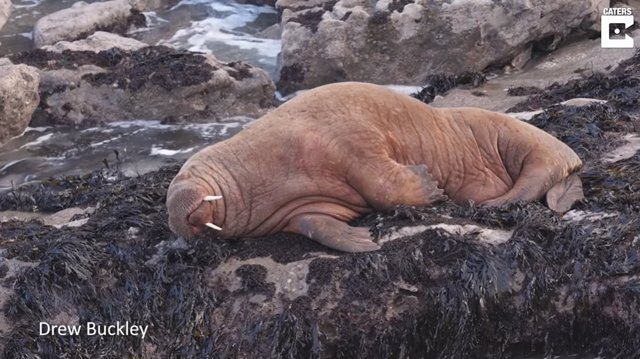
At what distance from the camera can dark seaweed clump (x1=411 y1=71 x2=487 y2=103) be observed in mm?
11453

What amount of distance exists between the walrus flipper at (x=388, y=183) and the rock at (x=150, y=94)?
230 inches

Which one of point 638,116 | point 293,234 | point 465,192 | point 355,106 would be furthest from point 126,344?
point 638,116

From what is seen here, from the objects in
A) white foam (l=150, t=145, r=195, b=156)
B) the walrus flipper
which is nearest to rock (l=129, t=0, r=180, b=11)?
white foam (l=150, t=145, r=195, b=156)

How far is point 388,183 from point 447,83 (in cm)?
583

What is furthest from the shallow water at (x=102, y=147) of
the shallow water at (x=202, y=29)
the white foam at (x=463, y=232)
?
the white foam at (x=463, y=232)

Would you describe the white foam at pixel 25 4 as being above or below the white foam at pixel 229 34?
above

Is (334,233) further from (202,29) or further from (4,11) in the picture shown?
(4,11)

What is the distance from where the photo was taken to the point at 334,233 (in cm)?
588

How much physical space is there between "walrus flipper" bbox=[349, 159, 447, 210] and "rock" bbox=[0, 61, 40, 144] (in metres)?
6.41

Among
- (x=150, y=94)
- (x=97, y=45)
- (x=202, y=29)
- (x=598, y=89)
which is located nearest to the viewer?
(x=598, y=89)

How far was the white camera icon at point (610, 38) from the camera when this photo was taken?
11.8m

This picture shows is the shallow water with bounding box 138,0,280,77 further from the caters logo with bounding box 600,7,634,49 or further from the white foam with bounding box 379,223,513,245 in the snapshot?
the white foam with bounding box 379,223,513,245

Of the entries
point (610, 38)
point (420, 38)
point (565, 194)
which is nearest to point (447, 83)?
point (420, 38)

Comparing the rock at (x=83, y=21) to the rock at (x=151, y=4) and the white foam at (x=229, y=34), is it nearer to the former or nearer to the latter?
the rock at (x=151, y=4)
